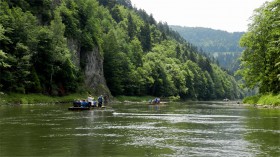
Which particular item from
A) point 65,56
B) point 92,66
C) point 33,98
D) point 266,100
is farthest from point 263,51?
point 92,66

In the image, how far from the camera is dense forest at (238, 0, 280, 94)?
70.4 metres

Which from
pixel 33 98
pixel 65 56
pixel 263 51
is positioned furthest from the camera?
pixel 65 56

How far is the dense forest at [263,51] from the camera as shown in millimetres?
70438

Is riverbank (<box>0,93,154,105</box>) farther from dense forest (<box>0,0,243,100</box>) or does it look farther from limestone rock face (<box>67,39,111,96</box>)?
limestone rock face (<box>67,39,111,96</box>)

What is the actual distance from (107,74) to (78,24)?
2020 cm

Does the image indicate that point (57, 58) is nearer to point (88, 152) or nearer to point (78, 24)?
point (78, 24)

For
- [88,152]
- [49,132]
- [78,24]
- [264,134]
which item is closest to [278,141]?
[264,134]

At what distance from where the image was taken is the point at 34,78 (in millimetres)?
78000

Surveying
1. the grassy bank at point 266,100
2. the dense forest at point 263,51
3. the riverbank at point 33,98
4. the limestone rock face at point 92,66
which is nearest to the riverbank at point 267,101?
the grassy bank at point 266,100

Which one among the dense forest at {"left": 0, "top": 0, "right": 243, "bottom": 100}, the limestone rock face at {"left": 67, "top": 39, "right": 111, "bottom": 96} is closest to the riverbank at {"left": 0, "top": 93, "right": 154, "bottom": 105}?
the dense forest at {"left": 0, "top": 0, "right": 243, "bottom": 100}

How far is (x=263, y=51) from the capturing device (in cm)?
7988

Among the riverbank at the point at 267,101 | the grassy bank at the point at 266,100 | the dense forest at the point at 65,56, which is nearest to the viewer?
the riverbank at the point at 267,101

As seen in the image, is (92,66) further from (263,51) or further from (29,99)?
(263,51)

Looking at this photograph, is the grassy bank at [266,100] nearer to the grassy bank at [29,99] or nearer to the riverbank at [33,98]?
the riverbank at [33,98]
